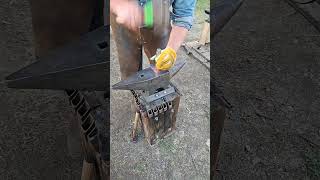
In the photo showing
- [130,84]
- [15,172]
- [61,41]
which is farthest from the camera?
[15,172]

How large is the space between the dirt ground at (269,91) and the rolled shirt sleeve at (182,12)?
3.21ft

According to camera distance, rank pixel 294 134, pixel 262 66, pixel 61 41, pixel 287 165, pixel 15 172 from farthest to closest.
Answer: pixel 262 66 → pixel 294 134 → pixel 287 165 → pixel 15 172 → pixel 61 41

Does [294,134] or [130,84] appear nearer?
[130,84]

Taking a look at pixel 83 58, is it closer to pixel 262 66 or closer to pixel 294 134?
pixel 294 134

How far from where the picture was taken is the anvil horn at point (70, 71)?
92cm

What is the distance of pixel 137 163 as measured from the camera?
99 centimetres

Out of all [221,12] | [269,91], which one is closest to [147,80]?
[221,12]

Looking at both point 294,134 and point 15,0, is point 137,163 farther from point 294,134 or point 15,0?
point 15,0

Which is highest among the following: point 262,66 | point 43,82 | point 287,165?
point 43,82

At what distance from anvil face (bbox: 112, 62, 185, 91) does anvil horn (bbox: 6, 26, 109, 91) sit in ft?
0.18

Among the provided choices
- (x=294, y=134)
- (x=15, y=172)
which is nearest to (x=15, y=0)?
(x=15, y=172)

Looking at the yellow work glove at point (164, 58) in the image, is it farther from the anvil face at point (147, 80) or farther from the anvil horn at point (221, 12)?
the anvil horn at point (221, 12)

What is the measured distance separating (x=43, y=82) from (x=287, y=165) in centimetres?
119

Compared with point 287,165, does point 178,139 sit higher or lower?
higher
